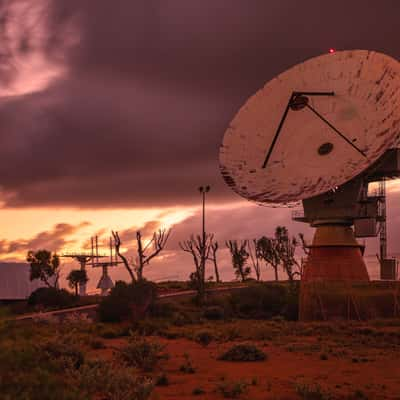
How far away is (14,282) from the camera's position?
77062mm

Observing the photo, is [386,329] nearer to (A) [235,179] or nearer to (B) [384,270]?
(A) [235,179]

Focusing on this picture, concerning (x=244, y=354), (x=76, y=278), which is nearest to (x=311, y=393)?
(x=244, y=354)

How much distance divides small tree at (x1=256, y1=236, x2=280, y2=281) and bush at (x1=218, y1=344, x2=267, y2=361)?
76.5 metres

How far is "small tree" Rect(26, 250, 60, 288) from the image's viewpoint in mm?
81625

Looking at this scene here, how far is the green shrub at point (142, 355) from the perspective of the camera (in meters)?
20.9

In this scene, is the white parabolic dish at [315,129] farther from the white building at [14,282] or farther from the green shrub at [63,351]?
the white building at [14,282]

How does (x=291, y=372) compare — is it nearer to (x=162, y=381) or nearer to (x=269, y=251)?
(x=162, y=381)

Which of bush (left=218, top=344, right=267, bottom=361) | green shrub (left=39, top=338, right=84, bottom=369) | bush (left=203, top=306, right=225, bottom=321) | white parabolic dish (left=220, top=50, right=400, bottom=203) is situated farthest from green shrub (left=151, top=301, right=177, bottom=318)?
green shrub (left=39, top=338, right=84, bottom=369)

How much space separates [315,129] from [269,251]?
62.7 m

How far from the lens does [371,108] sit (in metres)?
40.1

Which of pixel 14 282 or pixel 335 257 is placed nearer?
pixel 335 257

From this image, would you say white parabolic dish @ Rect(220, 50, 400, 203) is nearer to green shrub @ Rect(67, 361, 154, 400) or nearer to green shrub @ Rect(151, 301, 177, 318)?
green shrub @ Rect(151, 301, 177, 318)

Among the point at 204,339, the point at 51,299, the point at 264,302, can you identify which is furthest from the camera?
the point at 51,299

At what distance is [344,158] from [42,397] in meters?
32.6
